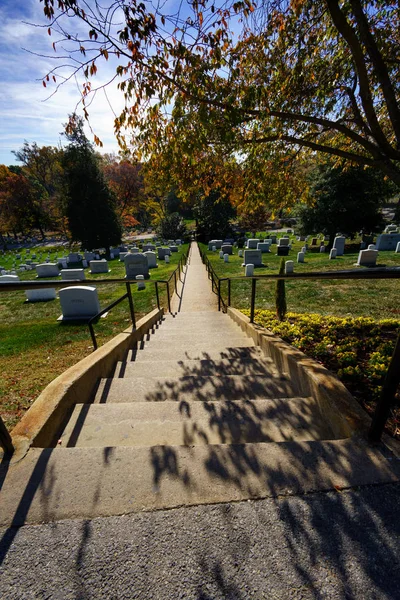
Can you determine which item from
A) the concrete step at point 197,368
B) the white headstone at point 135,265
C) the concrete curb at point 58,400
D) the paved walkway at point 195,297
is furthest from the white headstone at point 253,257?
the concrete curb at point 58,400

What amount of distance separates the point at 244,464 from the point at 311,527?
1.44 ft

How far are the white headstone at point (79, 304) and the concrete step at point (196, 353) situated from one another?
5.31 meters

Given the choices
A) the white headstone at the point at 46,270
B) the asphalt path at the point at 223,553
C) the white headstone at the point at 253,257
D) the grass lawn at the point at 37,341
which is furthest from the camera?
the white headstone at the point at 253,257

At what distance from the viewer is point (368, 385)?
269 centimetres

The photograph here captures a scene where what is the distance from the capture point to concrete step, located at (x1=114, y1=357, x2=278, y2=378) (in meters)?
3.64

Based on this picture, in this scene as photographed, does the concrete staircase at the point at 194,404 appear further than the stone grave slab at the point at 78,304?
No

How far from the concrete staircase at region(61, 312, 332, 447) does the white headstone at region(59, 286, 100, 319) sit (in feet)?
16.7

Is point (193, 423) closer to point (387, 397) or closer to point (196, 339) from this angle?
point (387, 397)

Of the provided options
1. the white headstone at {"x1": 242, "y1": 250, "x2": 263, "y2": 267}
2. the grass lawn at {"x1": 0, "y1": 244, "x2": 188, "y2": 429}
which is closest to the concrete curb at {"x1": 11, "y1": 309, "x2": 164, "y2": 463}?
the grass lawn at {"x1": 0, "y1": 244, "x2": 188, "y2": 429}

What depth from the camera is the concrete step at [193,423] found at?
2066mm

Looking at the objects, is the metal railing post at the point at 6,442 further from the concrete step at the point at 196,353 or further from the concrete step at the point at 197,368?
the concrete step at the point at 196,353

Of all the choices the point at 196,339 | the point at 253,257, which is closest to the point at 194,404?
the point at 196,339

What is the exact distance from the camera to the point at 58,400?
7.23ft

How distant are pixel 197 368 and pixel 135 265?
1433 cm
